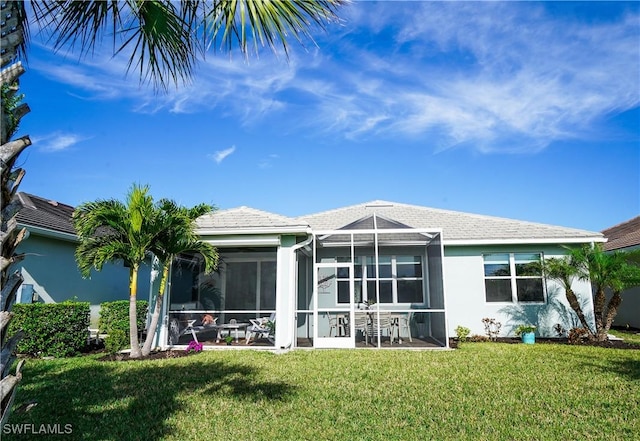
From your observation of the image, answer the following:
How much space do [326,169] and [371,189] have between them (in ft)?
20.2

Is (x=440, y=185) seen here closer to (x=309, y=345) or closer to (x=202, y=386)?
(x=309, y=345)

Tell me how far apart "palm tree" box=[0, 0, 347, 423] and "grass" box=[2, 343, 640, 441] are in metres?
3.38

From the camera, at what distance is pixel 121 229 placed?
10.8 meters

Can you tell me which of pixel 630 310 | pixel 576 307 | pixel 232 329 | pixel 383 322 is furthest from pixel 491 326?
pixel 232 329

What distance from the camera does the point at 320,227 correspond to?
17250 mm

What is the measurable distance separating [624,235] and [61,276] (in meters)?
25.7

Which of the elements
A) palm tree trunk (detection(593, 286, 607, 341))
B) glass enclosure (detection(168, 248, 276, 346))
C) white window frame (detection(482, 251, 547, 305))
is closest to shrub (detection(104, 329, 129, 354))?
glass enclosure (detection(168, 248, 276, 346))

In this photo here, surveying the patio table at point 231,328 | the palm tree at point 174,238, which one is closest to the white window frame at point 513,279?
the patio table at point 231,328

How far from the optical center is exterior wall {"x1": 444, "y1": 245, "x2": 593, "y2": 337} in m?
14.8

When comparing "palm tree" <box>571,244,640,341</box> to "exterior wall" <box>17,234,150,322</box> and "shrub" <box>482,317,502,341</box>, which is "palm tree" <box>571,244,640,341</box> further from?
"exterior wall" <box>17,234,150,322</box>

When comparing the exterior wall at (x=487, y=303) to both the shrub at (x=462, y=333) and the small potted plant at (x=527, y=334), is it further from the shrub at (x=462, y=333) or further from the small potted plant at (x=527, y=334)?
the small potted plant at (x=527, y=334)

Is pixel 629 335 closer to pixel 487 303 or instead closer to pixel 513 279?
pixel 513 279

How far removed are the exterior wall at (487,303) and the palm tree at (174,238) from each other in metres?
8.82

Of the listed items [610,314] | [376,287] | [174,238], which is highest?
[174,238]
